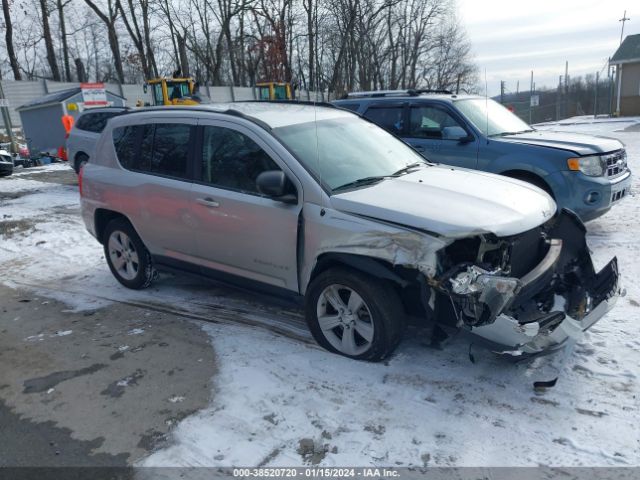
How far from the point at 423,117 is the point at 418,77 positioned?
42.2 metres

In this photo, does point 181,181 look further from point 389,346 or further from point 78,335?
point 389,346

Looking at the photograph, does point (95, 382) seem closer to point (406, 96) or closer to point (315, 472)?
point (315, 472)

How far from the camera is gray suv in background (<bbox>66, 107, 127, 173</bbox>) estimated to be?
12078mm

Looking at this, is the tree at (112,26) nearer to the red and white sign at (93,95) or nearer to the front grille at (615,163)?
the red and white sign at (93,95)

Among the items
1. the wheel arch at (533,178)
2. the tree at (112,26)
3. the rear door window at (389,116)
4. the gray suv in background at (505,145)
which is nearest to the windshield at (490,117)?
the gray suv in background at (505,145)

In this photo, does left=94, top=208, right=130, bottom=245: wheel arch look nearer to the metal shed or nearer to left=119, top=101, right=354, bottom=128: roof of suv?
left=119, top=101, right=354, bottom=128: roof of suv

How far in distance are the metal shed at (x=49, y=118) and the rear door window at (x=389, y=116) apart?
15.9m

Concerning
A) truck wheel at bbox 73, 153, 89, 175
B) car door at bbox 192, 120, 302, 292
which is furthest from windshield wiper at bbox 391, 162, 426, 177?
truck wheel at bbox 73, 153, 89, 175

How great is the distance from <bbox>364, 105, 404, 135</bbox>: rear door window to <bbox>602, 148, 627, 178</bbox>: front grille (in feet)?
9.31

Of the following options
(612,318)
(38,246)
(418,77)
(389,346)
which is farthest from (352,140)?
(418,77)

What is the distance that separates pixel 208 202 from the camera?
14.3ft

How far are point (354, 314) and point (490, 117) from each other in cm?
501

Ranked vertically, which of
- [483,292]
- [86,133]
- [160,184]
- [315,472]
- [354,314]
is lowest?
[315,472]

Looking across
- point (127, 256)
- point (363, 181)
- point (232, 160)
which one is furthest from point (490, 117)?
point (127, 256)
